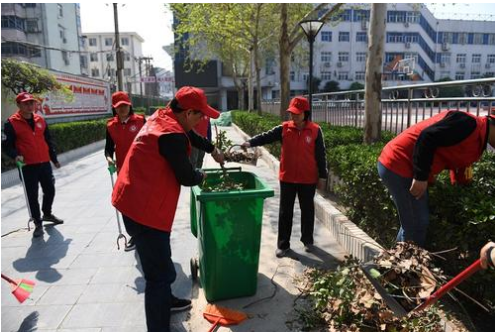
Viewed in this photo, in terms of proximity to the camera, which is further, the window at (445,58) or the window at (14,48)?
the window at (445,58)

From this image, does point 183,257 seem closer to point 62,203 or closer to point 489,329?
point 489,329

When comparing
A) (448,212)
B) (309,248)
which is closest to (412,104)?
(309,248)

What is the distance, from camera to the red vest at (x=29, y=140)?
4.95 m

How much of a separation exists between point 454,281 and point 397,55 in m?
60.7

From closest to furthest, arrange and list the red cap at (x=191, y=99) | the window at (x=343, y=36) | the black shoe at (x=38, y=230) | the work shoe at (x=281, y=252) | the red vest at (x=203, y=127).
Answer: the red cap at (x=191, y=99) < the work shoe at (x=281, y=252) < the black shoe at (x=38, y=230) < the red vest at (x=203, y=127) < the window at (x=343, y=36)

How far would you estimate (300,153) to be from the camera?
4074mm

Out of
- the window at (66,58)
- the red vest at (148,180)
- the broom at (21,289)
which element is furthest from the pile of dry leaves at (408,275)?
the window at (66,58)

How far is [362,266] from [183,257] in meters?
2.60

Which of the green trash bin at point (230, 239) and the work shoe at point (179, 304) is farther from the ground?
the green trash bin at point (230, 239)

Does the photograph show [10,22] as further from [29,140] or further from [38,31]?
[29,140]

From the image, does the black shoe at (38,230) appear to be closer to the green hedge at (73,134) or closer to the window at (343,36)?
the green hedge at (73,134)

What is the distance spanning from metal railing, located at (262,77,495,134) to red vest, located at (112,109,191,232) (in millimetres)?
2975

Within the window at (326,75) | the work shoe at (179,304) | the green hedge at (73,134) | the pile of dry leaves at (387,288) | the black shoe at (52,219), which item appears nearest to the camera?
the pile of dry leaves at (387,288)

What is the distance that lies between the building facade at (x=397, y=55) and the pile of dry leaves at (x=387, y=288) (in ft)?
149
